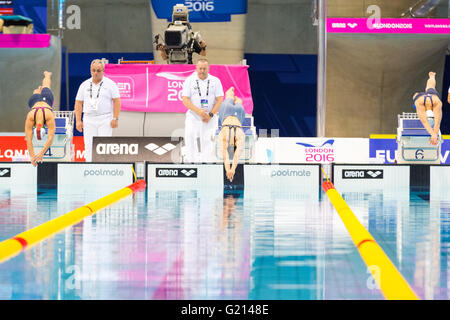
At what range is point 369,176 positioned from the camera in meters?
9.50

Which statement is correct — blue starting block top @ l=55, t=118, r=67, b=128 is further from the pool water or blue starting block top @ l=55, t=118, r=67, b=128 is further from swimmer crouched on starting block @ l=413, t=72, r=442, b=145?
swimmer crouched on starting block @ l=413, t=72, r=442, b=145

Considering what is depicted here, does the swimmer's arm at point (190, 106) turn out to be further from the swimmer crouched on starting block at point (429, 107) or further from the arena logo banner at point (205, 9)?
the arena logo banner at point (205, 9)

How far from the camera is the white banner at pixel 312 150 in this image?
12.7m

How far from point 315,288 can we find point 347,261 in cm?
73

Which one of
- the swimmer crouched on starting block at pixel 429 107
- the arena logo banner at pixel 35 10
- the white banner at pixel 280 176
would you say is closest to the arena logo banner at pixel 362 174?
A: the white banner at pixel 280 176

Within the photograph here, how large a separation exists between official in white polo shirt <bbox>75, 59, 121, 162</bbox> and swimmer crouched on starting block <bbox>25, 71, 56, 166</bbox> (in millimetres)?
369

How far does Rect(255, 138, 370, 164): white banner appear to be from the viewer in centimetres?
1266

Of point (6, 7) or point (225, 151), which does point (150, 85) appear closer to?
point (225, 151)

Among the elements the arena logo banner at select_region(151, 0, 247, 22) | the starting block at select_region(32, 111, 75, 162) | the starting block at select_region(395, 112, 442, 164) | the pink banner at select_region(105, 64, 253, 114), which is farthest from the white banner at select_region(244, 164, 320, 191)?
the arena logo banner at select_region(151, 0, 247, 22)

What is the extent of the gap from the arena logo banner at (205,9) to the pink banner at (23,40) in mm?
2734
